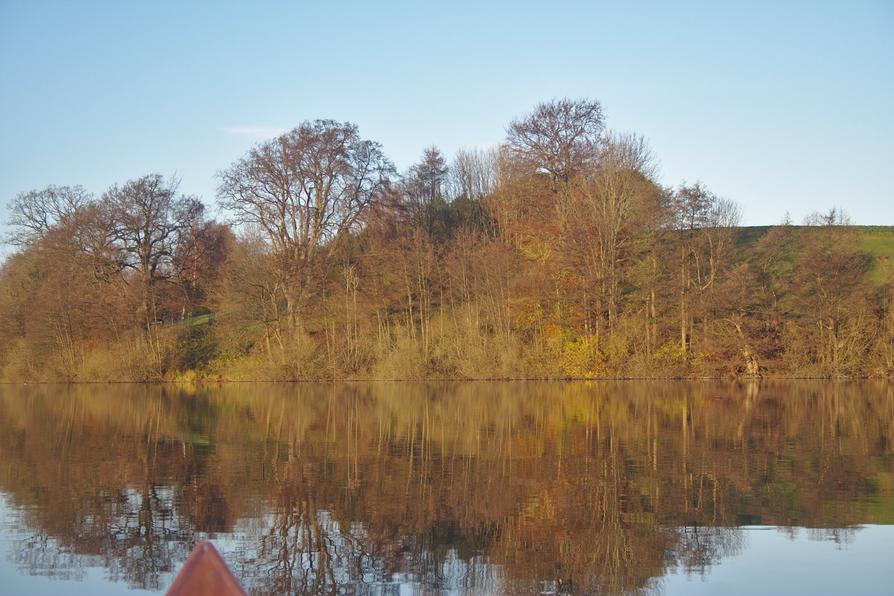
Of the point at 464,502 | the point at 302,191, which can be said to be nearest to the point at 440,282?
the point at 302,191

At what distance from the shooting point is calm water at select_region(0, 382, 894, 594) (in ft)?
27.9

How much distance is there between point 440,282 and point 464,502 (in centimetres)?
3506

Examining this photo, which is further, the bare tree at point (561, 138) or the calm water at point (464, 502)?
the bare tree at point (561, 138)

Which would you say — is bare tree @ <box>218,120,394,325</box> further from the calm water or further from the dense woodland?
the calm water

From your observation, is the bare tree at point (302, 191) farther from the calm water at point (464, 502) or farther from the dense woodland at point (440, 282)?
the calm water at point (464, 502)

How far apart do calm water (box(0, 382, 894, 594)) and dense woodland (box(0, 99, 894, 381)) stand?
17938mm

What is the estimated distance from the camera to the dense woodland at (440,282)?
42.1 m

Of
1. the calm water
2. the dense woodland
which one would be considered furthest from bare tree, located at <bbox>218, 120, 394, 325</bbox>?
the calm water

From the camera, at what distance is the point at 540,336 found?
43688mm

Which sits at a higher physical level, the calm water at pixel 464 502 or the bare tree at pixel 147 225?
the bare tree at pixel 147 225

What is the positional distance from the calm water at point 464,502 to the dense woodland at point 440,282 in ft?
58.9

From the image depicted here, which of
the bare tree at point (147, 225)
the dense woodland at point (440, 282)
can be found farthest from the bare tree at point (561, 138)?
the bare tree at point (147, 225)

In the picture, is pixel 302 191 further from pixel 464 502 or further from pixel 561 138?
pixel 464 502

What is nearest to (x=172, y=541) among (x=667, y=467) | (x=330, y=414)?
(x=667, y=467)
